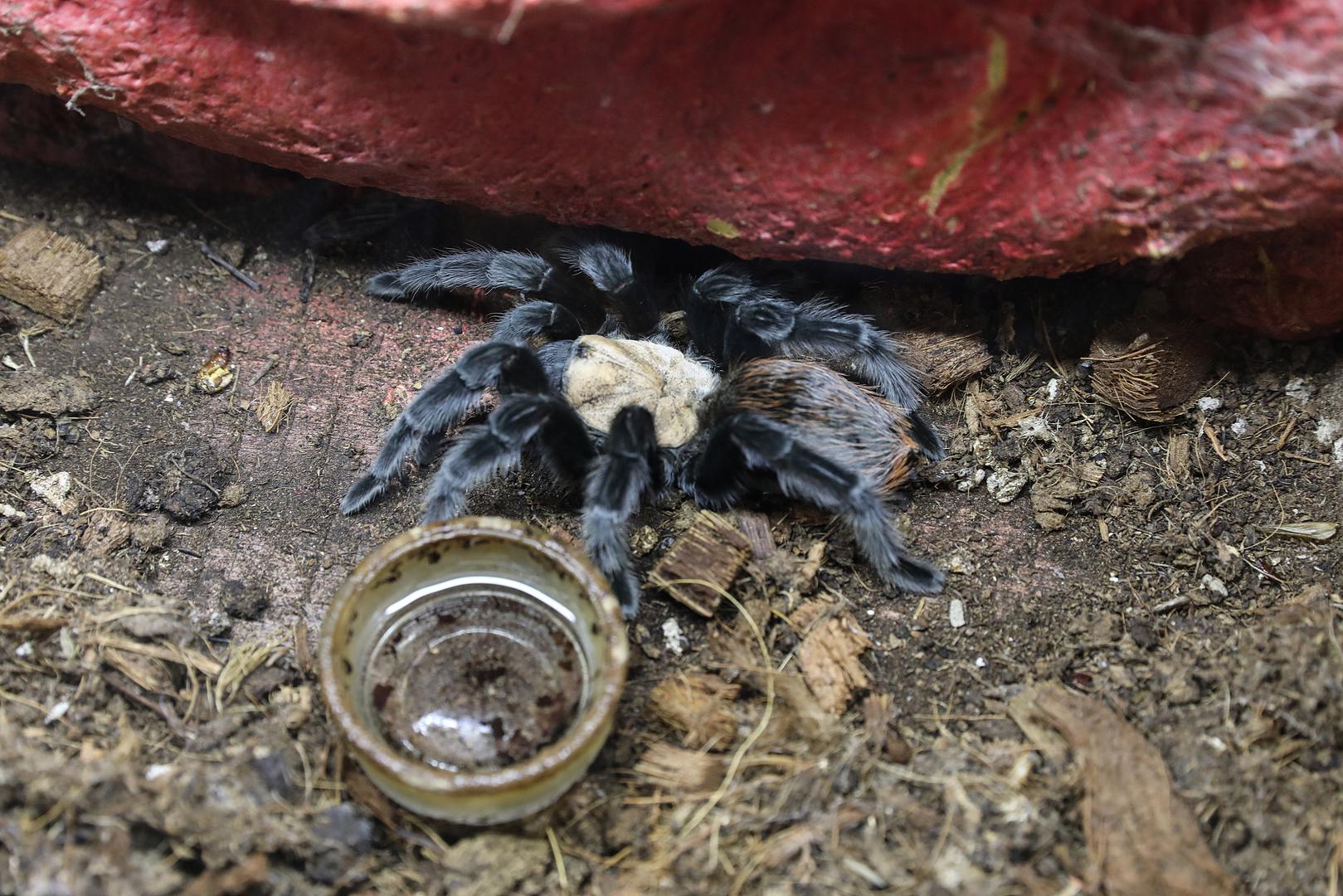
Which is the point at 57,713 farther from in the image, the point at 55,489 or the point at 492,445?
the point at 492,445

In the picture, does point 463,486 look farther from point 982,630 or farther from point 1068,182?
point 1068,182

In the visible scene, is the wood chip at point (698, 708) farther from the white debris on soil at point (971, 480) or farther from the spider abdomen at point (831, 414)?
the white debris on soil at point (971, 480)

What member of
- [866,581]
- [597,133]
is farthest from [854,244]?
[866,581]

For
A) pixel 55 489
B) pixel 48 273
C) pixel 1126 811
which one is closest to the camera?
pixel 1126 811

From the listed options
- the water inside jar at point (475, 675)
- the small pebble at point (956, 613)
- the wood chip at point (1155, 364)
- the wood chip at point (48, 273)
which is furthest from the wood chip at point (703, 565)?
the wood chip at point (48, 273)

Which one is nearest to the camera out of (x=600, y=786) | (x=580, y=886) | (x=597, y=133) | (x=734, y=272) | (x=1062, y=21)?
(x=1062, y=21)

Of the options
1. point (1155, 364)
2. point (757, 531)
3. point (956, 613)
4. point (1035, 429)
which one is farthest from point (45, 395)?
point (1155, 364)
